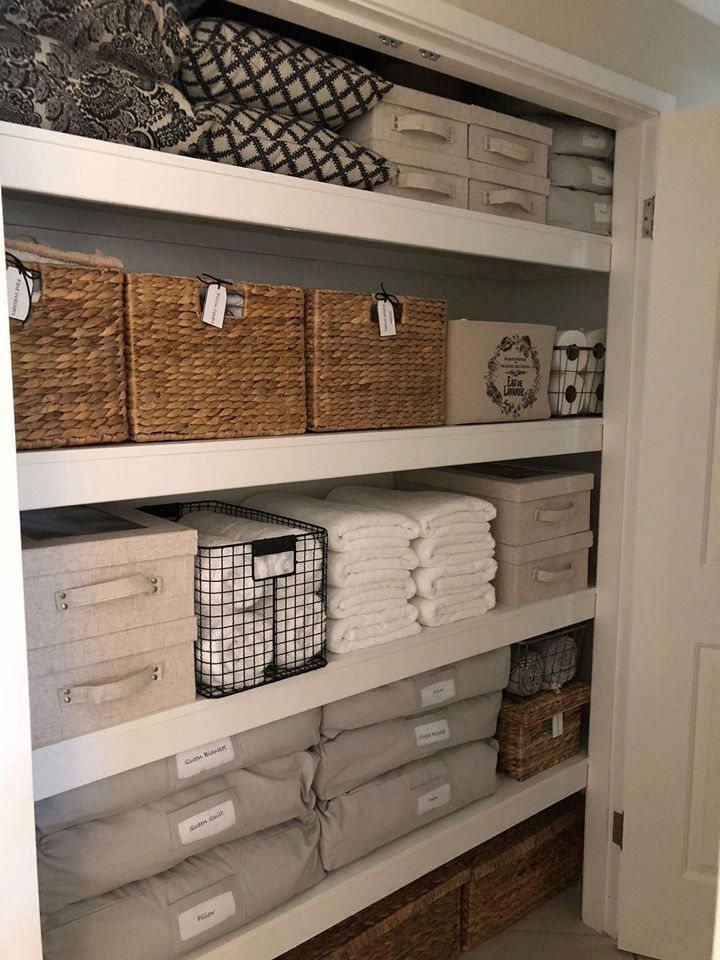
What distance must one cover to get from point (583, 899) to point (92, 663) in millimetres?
1534

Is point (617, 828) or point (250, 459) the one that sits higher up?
point (250, 459)

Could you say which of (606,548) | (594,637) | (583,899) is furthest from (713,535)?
(583,899)

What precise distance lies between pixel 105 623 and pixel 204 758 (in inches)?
13.2

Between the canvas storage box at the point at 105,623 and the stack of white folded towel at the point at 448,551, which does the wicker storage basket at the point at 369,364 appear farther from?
the canvas storage box at the point at 105,623

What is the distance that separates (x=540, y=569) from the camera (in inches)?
75.8

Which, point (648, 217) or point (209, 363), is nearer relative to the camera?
point (209, 363)

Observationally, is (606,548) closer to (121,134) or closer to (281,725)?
(281,725)

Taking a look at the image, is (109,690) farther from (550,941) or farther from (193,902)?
(550,941)

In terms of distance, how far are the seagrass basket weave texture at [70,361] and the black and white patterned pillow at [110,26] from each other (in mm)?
314

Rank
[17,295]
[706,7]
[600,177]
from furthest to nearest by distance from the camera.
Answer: [706,7], [600,177], [17,295]

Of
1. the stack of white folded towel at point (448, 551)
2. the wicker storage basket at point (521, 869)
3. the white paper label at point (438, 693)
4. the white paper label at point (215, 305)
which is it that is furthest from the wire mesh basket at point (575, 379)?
the wicker storage basket at point (521, 869)

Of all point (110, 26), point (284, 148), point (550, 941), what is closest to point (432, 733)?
point (550, 941)

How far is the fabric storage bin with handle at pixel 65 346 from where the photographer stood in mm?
1112

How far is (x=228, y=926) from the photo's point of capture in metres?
1.44
